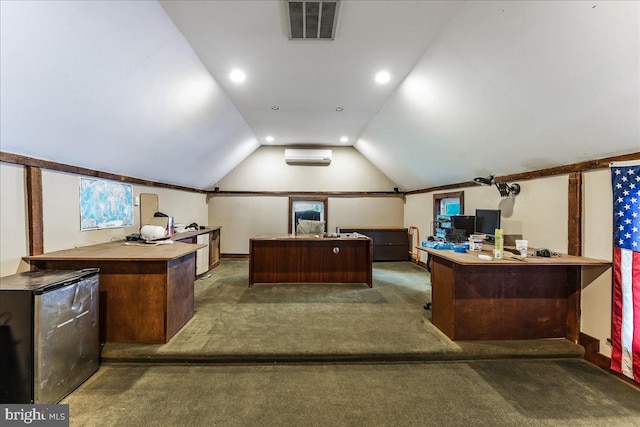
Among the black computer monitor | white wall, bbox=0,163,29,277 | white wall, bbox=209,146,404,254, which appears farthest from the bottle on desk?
white wall, bbox=209,146,404,254

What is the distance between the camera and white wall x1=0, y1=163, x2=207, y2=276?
7.48 feet

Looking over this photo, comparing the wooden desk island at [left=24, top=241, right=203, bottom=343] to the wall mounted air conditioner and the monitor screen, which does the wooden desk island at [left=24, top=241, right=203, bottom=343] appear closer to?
the monitor screen

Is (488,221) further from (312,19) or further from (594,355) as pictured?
(312,19)

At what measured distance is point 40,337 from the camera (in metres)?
1.84

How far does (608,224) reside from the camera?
2.43m

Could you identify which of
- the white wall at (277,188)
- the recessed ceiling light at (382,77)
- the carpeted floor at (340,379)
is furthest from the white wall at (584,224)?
the white wall at (277,188)

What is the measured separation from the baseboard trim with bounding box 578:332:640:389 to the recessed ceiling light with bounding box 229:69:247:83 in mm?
4491

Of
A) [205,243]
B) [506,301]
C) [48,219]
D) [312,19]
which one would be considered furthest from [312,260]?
[312,19]

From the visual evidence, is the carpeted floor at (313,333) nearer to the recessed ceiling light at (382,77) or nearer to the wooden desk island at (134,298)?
the wooden desk island at (134,298)

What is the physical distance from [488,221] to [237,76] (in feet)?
11.9

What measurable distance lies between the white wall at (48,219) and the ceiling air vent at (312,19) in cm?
267

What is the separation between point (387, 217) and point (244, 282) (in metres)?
4.17

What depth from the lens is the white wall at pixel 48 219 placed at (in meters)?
2.28

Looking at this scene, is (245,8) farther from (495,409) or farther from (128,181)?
(495,409)
